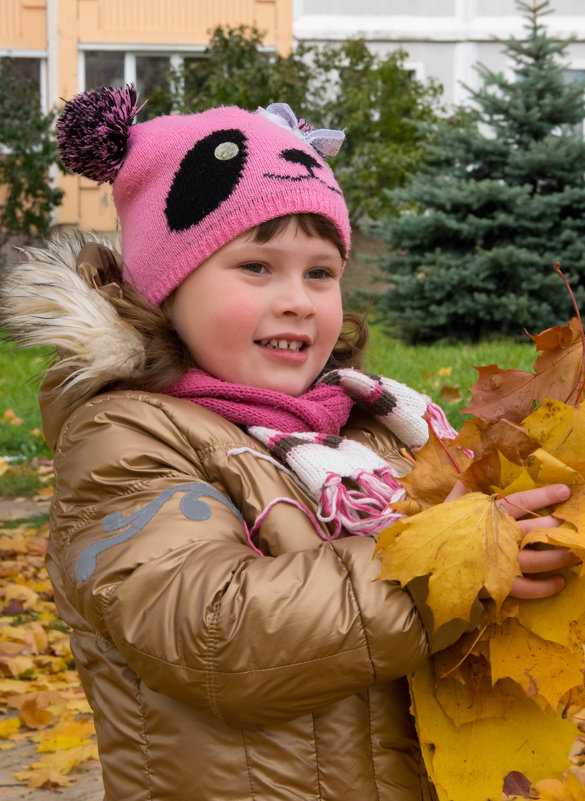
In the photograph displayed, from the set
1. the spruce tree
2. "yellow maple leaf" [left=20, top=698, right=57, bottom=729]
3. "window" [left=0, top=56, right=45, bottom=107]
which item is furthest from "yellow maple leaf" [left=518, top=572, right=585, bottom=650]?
"window" [left=0, top=56, right=45, bottom=107]

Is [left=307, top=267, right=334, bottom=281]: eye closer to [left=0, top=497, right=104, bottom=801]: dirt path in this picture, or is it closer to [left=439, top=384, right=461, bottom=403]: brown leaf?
[left=0, top=497, right=104, bottom=801]: dirt path

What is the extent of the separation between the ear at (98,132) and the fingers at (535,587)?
4.23ft

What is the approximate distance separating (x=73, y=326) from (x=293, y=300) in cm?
44

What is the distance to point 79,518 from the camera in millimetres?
1712

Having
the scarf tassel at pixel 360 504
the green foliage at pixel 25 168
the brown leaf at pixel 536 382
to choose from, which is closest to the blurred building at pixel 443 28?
the green foliage at pixel 25 168

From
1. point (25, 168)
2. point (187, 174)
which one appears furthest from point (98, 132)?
point (25, 168)

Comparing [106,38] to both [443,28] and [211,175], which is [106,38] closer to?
[443,28]

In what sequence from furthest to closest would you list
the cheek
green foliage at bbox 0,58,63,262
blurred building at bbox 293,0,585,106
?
blurred building at bbox 293,0,585,106 → green foliage at bbox 0,58,63,262 → the cheek

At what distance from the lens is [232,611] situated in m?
1.44

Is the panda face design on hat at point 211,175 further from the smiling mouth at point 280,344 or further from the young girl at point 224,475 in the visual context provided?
the smiling mouth at point 280,344

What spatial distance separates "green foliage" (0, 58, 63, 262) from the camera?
48.5 feet

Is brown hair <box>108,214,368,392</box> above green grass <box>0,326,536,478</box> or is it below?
above

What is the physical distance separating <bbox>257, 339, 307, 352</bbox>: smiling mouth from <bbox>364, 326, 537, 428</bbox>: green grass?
3214mm

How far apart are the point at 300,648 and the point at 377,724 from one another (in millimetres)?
299
